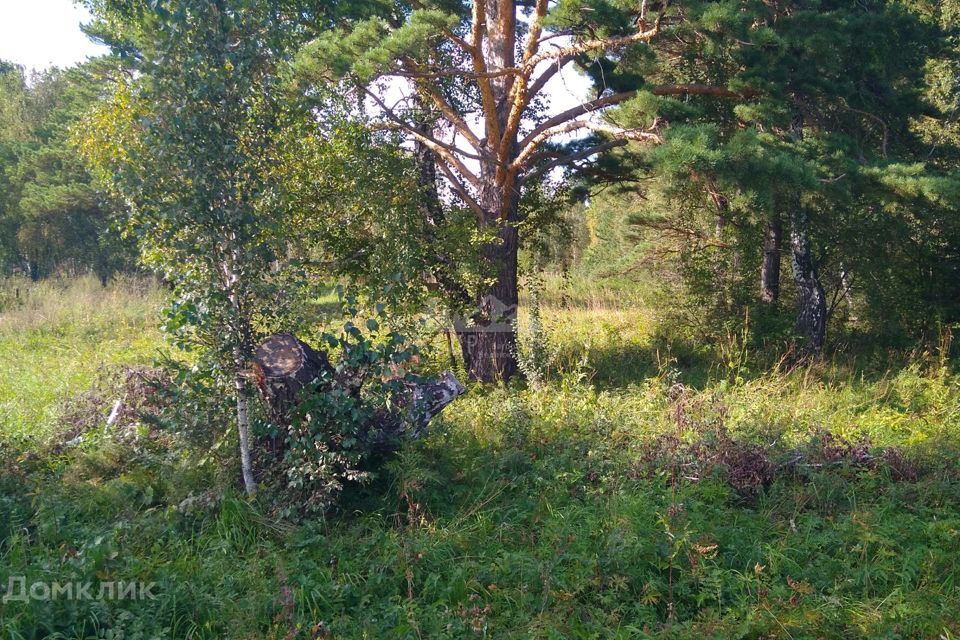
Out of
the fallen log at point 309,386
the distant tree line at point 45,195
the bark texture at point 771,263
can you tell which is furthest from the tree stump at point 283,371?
the distant tree line at point 45,195

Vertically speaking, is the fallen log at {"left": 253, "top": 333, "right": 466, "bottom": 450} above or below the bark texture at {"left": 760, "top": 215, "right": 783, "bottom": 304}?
below

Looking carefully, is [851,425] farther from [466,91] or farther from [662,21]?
[466,91]

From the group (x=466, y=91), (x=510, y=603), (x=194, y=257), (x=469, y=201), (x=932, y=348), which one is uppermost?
(x=466, y=91)

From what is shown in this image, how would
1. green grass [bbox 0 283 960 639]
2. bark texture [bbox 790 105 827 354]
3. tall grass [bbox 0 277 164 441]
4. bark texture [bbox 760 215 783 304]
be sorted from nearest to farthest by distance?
green grass [bbox 0 283 960 639]
tall grass [bbox 0 277 164 441]
bark texture [bbox 790 105 827 354]
bark texture [bbox 760 215 783 304]

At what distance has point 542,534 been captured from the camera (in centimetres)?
443

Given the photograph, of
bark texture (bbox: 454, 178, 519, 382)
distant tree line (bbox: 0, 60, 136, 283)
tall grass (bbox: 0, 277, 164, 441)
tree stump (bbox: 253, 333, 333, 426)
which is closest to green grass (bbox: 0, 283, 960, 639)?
tall grass (bbox: 0, 277, 164, 441)

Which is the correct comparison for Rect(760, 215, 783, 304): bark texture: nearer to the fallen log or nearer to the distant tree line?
the fallen log

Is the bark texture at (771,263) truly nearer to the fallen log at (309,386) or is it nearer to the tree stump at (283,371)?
the fallen log at (309,386)

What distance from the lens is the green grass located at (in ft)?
11.5

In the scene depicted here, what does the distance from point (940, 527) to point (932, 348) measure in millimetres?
6185

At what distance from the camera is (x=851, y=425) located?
273 inches

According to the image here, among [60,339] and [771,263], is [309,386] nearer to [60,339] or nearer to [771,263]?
[771,263]

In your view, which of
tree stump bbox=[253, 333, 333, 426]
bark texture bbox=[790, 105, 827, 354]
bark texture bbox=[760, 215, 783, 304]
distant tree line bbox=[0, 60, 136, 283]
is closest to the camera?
tree stump bbox=[253, 333, 333, 426]

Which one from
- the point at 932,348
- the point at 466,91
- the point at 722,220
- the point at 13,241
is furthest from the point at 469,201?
the point at 13,241
